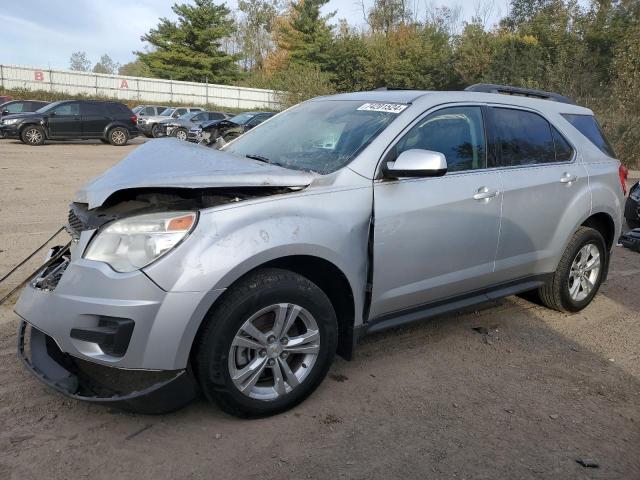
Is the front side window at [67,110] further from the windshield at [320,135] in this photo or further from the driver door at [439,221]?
the driver door at [439,221]

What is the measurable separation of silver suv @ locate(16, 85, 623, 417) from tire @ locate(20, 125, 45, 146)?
1816cm

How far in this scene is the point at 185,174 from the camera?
9.04 ft

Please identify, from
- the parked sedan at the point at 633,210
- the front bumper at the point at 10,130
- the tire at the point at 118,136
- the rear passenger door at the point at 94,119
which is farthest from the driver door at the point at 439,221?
the tire at the point at 118,136

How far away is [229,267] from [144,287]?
1.29ft

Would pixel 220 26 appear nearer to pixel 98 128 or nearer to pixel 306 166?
pixel 98 128

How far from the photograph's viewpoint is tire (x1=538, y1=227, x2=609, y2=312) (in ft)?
14.9

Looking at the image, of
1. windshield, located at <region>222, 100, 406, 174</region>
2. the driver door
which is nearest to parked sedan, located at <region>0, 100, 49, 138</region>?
windshield, located at <region>222, 100, 406, 174</region>

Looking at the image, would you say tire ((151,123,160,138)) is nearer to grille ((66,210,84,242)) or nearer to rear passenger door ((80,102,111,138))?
rear passenger door ((80,102,111,138))

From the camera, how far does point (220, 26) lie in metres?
48.8

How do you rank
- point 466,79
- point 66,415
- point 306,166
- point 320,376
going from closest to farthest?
point 66,415 → point 320,376 → point 306,166 → point 466,79

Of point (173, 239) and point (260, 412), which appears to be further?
point (260, 412)

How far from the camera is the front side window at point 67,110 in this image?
19.9m

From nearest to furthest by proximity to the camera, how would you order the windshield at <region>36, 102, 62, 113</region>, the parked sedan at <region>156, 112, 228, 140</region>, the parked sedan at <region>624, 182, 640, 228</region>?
the parked sedan at <region>624, 182, 640, 228</region> < the windshield at <region>36, 102, 62, 113</region> < the parked sedan at <region>156, 112, 228, 140</region>

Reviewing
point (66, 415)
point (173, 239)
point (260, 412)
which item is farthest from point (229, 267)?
point (66, 415)
